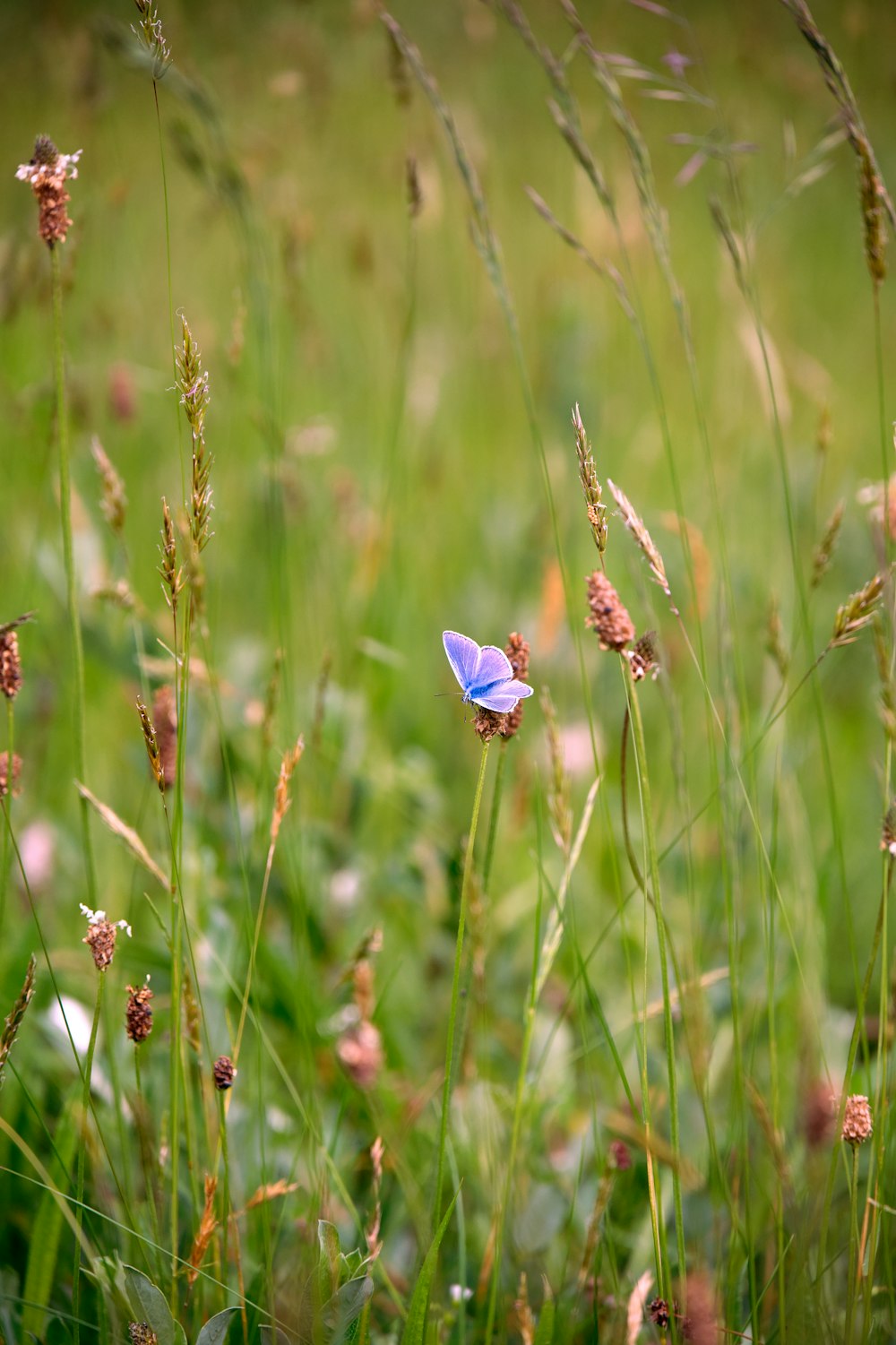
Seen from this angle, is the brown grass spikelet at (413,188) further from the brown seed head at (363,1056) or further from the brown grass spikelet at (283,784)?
the brown seed head at (363,1056)

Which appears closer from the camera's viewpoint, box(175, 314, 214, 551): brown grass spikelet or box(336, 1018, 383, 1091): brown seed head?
box(175, 314, 214, 551): brown grass spikelet

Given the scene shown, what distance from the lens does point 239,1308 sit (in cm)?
72

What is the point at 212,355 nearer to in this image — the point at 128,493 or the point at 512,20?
the point at 128,493

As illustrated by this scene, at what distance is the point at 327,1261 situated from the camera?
729 millimetres

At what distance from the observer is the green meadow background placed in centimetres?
87

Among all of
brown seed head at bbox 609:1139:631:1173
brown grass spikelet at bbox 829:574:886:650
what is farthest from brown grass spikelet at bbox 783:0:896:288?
brown seed head at bbox 609:1139:631:1173

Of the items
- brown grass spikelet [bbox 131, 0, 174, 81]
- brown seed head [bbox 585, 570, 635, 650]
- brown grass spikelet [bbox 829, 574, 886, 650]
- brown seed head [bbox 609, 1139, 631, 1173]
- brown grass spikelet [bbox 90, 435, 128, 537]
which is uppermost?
brown grass spikelet [bbox 131, 0, 174, 81]

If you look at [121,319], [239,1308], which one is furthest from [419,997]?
[121,319]

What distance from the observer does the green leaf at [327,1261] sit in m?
0.71

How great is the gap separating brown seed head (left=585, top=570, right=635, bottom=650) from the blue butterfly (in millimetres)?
64

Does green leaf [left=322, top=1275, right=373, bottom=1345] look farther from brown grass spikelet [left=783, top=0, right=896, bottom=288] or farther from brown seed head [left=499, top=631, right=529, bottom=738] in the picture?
brown grass spikelet [left=783, top=0, right=896, bottom=288]

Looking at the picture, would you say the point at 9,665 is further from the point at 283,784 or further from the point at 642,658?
the point at 642,658

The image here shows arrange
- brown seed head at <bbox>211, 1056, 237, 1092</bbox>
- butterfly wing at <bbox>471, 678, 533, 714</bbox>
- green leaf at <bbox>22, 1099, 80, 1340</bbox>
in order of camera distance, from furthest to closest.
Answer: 1. green leaf at <bbox>22, 1099, 80, 1340</bbox>
2. brown seed head at <bbox>211, 1056, 237, 1092</bbox>
3. butterfly wing at <bbox>471, 678, 533, 714</bbox>

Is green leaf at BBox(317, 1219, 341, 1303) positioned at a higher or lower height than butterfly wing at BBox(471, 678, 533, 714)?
lower
